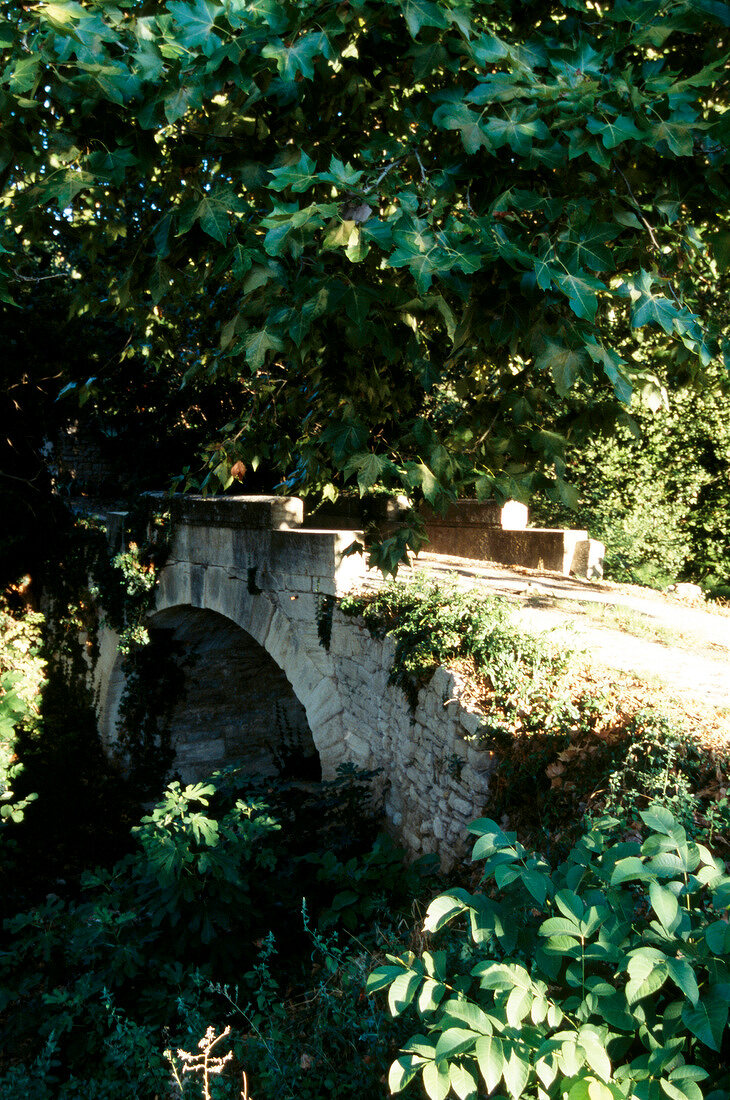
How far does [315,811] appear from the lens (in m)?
4.96

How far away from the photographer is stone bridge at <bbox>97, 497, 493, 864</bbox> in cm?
428

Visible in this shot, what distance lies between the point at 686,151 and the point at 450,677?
2.53 m

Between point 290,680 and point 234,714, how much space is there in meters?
4.20

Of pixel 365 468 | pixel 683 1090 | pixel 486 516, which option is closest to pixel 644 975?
pixel 683 1090

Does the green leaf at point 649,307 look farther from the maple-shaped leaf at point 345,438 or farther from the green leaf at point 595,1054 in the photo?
the green leaf at point 595,1054

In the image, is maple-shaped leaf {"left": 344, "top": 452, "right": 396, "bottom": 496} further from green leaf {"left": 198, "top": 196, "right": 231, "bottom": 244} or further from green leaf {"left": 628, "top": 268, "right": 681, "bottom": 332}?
green leaf {"left": 628, "top": 268, "right": 681, "bottom": 332}

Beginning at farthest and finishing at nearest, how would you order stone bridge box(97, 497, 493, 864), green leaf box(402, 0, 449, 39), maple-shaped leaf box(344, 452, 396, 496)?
stone bridge box(97, 497, 493, 864) < maple-shaped leaf box(344, 452, 396, 496) < green leaf box(402, 0, 449, 39)

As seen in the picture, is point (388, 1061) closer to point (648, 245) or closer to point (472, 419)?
point (472, 419)

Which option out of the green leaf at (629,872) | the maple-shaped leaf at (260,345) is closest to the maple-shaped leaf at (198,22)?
the maple-shaped leaf at (260,345)

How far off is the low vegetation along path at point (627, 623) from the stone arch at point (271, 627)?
1242mm

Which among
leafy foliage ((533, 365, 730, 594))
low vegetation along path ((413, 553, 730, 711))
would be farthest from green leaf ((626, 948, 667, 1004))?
leafy foliage ((533, 365, 730, 594))

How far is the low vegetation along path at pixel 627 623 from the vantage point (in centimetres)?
393

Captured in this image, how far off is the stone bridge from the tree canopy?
1.14 m

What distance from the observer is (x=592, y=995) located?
158 cm
